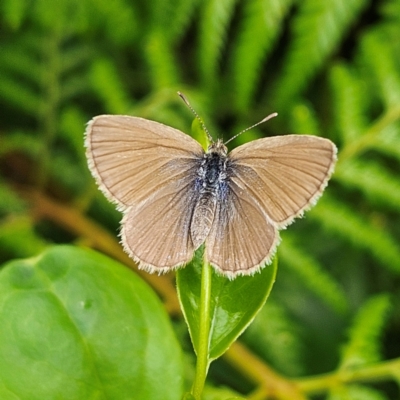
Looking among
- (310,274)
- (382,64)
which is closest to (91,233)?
(310,274)

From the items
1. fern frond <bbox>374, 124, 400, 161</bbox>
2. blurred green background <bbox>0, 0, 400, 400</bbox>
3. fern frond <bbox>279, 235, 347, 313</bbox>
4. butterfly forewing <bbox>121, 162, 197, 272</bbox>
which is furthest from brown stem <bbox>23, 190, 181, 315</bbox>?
fern frond <bbox>374, 124, 400, 161</bbox>

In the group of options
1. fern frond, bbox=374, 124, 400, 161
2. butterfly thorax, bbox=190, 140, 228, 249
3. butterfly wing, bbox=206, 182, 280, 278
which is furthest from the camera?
fern frond, bbox=374, 124, 400, 161

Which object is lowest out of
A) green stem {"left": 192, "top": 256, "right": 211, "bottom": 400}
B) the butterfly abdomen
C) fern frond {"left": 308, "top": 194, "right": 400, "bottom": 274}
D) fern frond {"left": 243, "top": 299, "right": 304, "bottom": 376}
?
fern frond {"left": 243, "top": 299, "right": 304, "bottom": 376}

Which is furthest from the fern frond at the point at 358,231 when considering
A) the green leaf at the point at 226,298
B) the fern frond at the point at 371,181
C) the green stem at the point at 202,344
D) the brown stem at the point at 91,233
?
the green stem at the point at 202,344

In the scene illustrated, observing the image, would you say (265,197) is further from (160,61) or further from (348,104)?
(160,61)

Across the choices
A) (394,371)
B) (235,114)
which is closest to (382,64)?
(235,114)

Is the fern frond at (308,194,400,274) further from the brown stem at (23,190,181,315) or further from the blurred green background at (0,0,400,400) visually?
the brown stem at (23,190,181,315)
